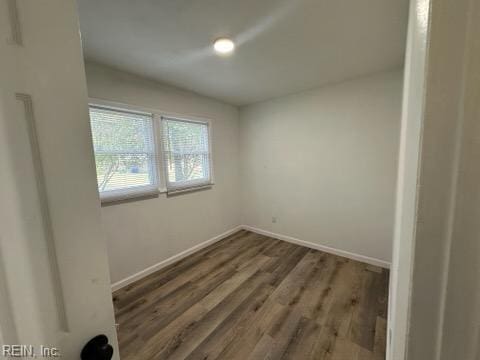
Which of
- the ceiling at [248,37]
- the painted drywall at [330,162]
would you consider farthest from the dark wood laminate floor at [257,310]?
the ceiling at [248,37]

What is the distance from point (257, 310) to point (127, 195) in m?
1.82

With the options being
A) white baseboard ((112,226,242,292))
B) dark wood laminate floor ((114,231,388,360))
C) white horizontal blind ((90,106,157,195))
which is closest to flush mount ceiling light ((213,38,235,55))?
white horizontal blind ((90,106,157,195))

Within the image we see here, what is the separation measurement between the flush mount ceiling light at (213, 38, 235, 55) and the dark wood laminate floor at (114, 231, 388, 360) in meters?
2.37

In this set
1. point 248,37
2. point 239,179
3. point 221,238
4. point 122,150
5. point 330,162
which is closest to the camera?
point 248,37

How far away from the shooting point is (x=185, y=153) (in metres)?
2.87

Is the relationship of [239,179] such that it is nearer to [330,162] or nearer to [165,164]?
[165,164]

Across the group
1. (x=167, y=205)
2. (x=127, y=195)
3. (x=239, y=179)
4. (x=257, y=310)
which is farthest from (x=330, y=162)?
(x=127, y=195)

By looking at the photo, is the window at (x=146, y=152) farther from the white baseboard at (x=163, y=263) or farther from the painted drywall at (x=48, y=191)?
the painted drywall at (x=48, y=191)

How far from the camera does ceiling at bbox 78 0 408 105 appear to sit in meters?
1.28

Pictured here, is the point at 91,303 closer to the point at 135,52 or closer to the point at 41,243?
the point at 41,243

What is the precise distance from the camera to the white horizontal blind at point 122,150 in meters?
2.04

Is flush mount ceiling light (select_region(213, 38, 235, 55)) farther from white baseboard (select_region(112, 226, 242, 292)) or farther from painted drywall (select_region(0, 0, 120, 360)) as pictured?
white baseboard (select_region(112, 226, 242, 292))

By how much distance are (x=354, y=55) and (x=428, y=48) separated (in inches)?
81.3

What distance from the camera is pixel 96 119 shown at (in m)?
2.00
